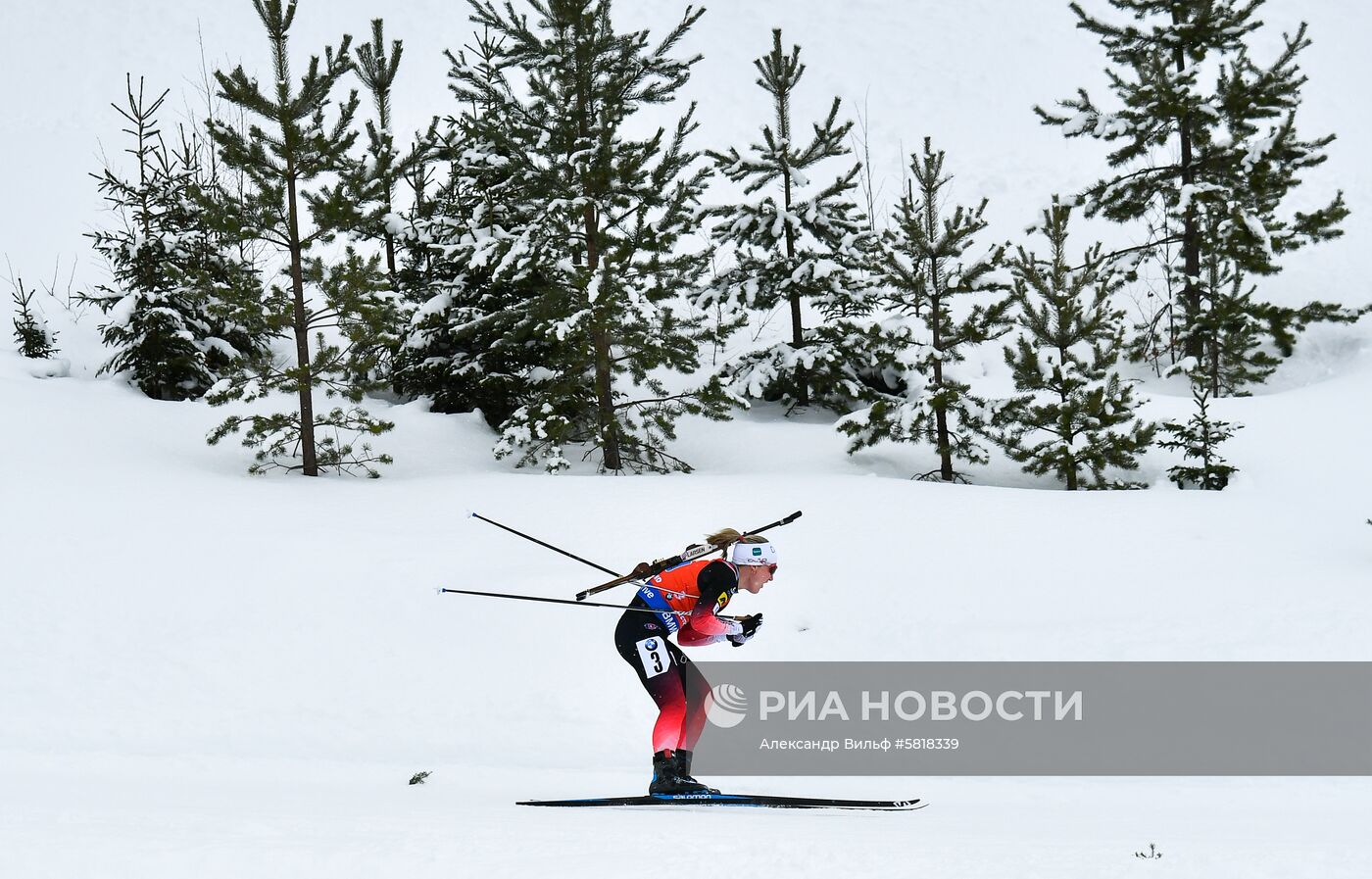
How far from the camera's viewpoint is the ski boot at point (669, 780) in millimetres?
6043

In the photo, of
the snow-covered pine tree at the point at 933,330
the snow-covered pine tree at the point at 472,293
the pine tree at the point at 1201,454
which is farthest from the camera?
the snow-covered pine tree at the point at 472,293

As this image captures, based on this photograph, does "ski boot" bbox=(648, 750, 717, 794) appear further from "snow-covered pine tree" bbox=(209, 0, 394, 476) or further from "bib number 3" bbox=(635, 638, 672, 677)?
"snow-covered pine tree" bbox=(209, 0, 394, 476)

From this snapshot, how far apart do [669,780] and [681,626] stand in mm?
976

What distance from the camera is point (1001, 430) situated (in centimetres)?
1555

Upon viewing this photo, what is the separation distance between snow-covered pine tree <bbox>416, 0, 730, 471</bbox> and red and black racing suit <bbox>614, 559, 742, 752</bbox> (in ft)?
30.9

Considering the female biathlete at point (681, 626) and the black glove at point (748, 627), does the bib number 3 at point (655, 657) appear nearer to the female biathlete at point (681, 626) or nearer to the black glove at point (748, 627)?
the female biathlete at point (681, 626)

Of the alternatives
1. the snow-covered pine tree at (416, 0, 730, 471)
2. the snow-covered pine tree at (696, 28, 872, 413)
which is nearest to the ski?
the snow-covered pine tree at (416, 0, 730, 471)

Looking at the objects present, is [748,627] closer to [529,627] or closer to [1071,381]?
[529,627]

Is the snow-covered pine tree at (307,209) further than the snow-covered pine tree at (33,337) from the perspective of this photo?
No

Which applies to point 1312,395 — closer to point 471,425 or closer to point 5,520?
point 471,425

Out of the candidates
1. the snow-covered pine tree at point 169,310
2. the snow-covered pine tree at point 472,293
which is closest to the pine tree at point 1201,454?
the snow-covered pine tree at point 472,293

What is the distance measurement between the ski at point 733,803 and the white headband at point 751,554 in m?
1.48

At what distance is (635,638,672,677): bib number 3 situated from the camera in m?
6.27

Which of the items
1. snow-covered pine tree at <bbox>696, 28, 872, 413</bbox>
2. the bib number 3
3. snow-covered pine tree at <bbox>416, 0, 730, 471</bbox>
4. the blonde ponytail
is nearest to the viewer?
the blonde ponytail
